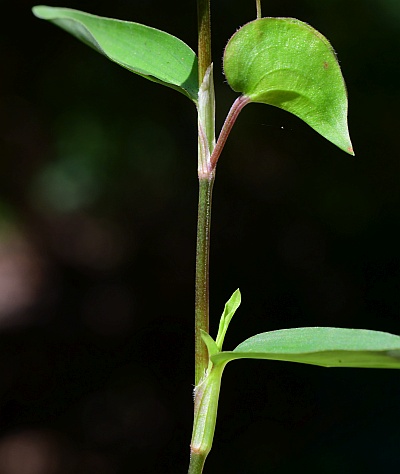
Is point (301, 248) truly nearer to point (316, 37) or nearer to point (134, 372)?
point (134, 372)

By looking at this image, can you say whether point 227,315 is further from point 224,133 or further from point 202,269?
point 224,133

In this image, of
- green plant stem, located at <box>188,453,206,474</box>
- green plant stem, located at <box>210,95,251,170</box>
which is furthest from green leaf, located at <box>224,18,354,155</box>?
green plant stem, located at <box>188,453,206,474</box>

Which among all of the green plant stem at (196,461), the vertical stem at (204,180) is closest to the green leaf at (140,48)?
the vertical stem at (204,180)

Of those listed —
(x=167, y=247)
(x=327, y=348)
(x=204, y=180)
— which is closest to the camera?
(x=327, y=348)

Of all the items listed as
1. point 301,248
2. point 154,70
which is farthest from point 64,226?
point 154,70

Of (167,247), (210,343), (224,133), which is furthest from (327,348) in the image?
(167,247)
